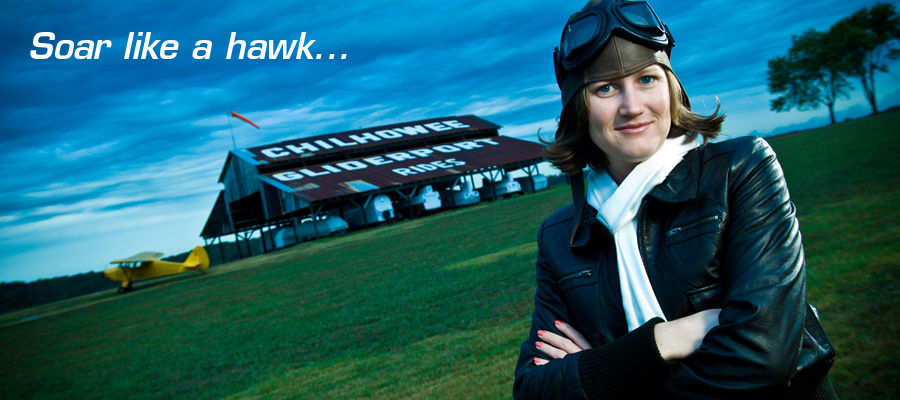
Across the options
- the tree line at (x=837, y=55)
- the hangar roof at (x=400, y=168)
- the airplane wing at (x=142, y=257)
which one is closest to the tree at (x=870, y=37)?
the tree line at (x=837, y=55)

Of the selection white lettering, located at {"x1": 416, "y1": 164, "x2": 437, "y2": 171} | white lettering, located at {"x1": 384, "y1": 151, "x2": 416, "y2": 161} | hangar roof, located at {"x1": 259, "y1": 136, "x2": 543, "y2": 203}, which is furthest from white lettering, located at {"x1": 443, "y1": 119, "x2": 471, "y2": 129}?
white lettering, located at {"x1": 416, "y1": 164, "x2": 437, "y2": 171}

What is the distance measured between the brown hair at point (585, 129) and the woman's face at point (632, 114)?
0.14 ft

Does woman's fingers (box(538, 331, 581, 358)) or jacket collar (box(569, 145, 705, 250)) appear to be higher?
jacket collar (box(569, 145, 705, 250))

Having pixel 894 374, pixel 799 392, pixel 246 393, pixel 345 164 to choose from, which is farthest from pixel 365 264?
pixel 345 164

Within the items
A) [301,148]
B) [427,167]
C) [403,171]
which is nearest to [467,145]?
[427,167]

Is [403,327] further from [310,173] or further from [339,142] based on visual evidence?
[339,142]

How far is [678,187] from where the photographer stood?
1.52m

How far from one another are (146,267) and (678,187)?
28.9 m

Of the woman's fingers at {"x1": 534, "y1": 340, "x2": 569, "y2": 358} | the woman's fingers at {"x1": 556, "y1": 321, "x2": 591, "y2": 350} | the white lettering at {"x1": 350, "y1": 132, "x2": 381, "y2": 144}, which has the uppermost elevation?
the white lettering at {"x1": 350, "y1": 132, "x2": 381, "y2": 144}

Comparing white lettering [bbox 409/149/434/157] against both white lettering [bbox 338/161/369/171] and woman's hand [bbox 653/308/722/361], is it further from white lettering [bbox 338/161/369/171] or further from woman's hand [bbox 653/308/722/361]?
woman's hand [bbox 653/308/722/361]

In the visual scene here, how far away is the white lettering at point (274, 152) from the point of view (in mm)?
36531

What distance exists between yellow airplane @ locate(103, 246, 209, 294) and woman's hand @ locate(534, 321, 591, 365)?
25.9 metres

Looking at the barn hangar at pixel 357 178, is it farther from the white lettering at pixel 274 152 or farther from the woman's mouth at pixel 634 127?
the woman's mouth at pixel 634 127

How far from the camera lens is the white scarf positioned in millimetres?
1509
